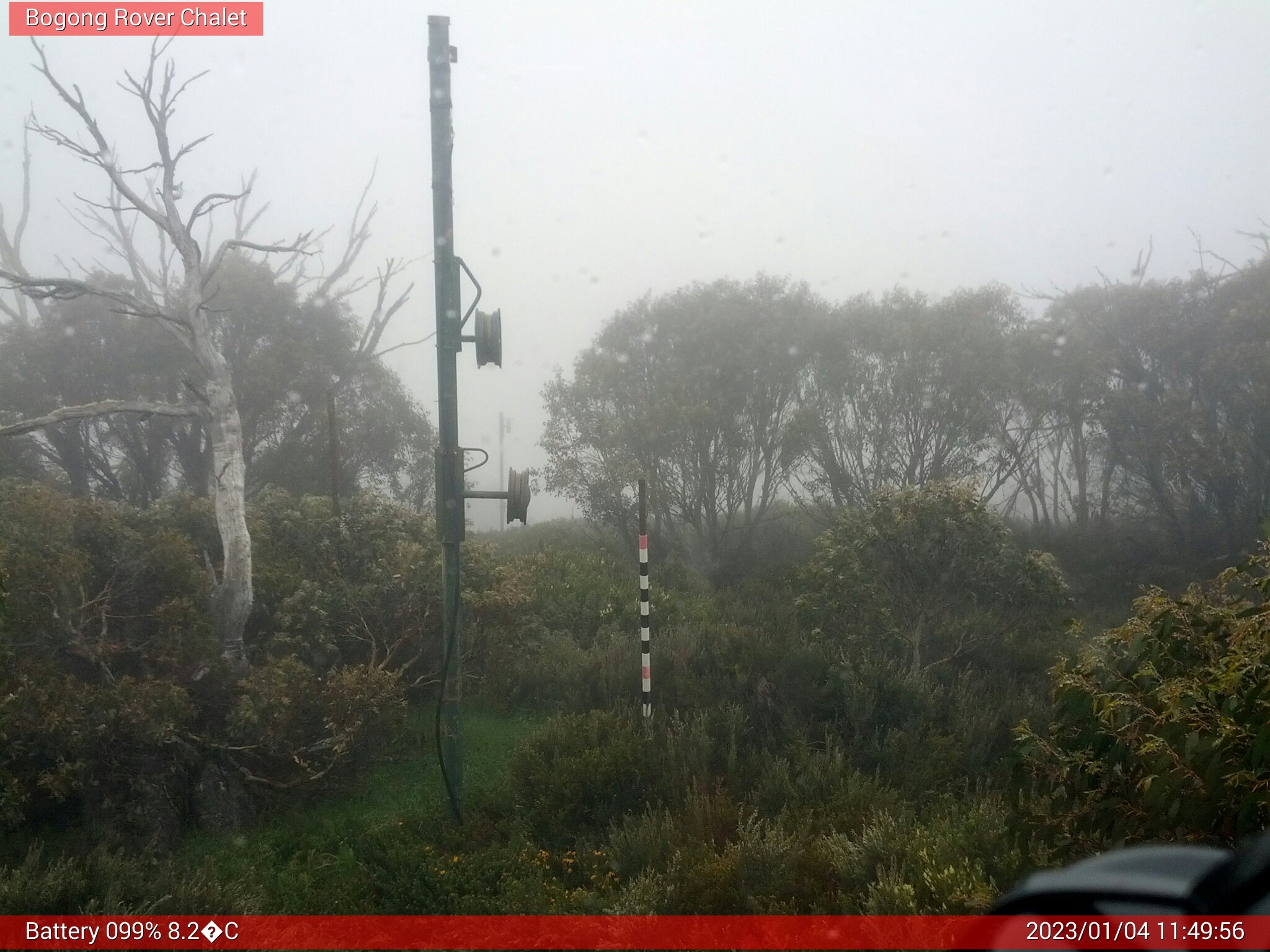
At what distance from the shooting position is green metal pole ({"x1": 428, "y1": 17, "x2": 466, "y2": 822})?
248 inches

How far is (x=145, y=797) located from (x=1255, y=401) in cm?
1929

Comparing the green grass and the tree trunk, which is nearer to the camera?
the green grass

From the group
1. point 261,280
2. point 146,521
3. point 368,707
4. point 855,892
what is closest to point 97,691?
point 368,707

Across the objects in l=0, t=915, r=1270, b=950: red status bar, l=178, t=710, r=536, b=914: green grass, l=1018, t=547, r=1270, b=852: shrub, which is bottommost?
l=178, t=710, r=536, b=914: green grass

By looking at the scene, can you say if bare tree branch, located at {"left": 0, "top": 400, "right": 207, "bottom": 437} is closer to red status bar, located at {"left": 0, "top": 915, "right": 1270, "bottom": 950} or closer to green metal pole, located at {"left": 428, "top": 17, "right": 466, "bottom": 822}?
green metal pole, located at {"left": 428, "top": 17, "right": 466, "bottom": 822}

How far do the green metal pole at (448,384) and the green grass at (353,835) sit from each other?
0.49 meters

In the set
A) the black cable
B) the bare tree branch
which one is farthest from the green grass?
the bare tree branch

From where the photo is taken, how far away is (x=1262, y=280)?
18547 mm

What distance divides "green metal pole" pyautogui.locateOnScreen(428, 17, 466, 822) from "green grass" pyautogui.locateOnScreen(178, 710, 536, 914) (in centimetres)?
49

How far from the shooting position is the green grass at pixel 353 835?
544cm

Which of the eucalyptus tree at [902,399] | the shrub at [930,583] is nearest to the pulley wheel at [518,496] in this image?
the shrub at [930,583]

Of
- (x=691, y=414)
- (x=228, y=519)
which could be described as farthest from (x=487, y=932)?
(x=691, y=414)

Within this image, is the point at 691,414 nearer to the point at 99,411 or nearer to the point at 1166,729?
the point at 99,411

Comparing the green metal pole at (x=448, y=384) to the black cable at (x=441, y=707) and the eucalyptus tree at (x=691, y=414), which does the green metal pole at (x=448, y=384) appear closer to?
the black cable at (x=441, y=707)
